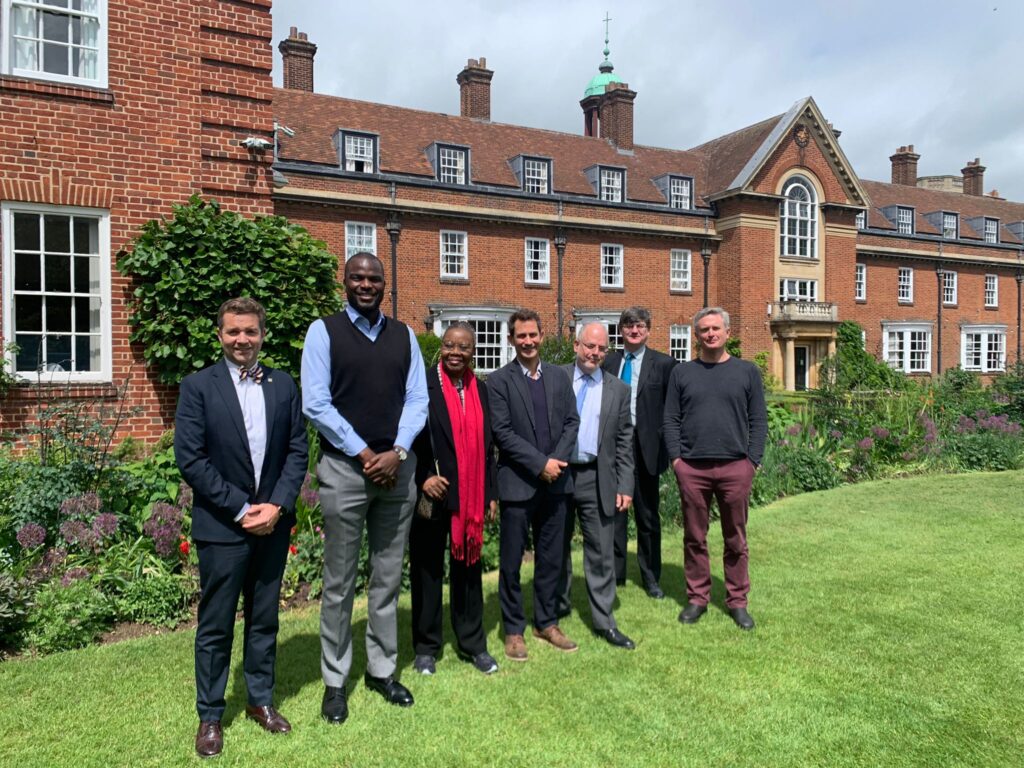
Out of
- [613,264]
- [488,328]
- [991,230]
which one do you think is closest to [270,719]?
[488,328]

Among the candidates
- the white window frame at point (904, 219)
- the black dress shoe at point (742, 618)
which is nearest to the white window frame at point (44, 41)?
the black dress shoe at point (742, 618)

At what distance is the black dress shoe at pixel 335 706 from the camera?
357cm

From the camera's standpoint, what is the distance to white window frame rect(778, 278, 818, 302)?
2897cm

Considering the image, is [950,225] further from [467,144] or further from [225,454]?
[225,454]

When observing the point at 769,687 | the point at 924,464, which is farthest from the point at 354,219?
the point at 769,687

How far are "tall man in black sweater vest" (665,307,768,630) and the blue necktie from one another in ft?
1.91

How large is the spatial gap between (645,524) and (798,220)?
88.5 feet

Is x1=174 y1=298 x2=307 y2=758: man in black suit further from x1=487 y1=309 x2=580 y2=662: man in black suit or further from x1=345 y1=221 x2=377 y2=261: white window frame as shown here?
x1=345 y1=221 x2=377 y2=261: white window frame

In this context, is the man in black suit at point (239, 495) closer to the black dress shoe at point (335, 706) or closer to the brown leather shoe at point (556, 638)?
the black dress shoe at point (335, 706)

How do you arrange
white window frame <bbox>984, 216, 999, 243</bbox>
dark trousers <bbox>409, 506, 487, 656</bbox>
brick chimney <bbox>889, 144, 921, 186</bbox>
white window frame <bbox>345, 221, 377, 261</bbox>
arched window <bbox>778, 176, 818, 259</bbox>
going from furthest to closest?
brick chimney <bbox>889, 144, 921, 186</bbox> → white window frame <bbox>984, 216, 999, 243</bbox> → arched window <bbox>778, 176, 818, 259</bbox> → white window frame <bbox>345, 221, 377, 261</bbox> → dark trousers <bbox>409, 506, 487, 656</bbox>

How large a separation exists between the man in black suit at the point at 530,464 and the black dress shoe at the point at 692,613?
2.99 ft

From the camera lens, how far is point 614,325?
26203 millimetres

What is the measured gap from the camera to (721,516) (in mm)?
4992

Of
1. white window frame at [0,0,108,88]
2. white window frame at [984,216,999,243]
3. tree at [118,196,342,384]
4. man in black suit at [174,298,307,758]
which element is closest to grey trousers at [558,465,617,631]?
man in black suit at [174,298,307,758]
